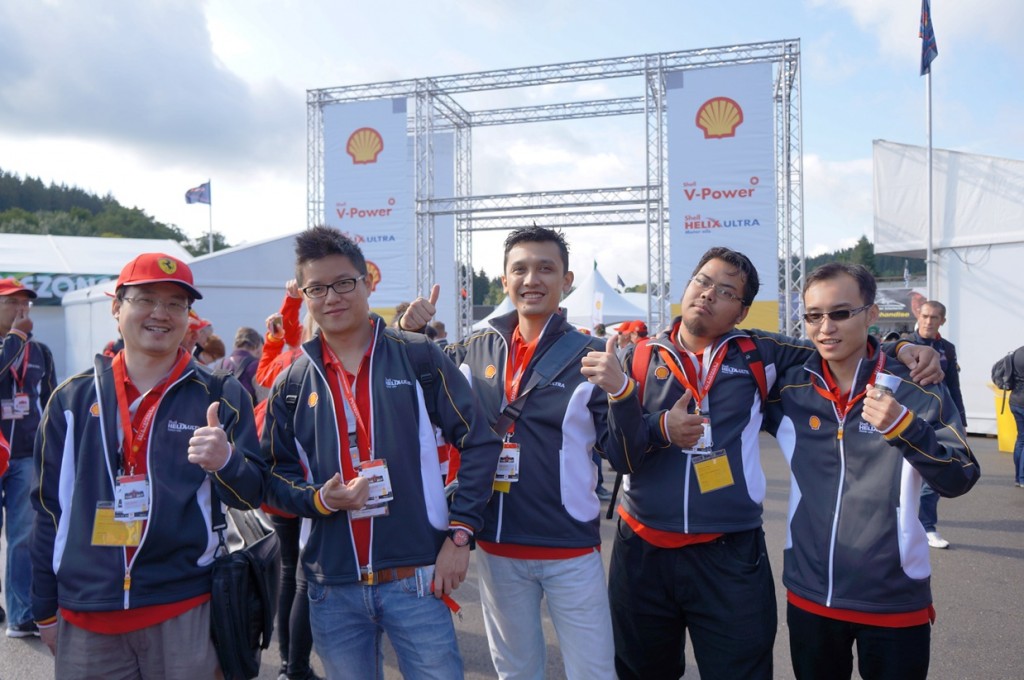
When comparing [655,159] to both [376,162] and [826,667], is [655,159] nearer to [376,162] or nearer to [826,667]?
[376,162]

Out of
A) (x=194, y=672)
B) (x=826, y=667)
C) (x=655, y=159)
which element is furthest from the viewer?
(x=655, y=159)

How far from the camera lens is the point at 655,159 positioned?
14.0 meters

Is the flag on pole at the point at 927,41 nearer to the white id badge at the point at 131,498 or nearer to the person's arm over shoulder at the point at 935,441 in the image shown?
the person's arm over shoulder at the point at 935,441

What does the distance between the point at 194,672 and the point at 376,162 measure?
46.4 ft

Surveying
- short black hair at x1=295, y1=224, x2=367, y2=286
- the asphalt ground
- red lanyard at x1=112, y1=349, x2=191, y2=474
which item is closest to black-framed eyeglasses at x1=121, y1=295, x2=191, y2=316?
red lanyard at x1=112, y1=349, x2=191, y2=474

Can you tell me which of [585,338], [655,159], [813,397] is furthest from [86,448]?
[655,159]

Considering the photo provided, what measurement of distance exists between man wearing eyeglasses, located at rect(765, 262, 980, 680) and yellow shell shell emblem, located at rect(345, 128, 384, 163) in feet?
45.8

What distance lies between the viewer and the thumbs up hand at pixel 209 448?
6.78 ft

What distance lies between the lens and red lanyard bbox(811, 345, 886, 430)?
2.45 meters

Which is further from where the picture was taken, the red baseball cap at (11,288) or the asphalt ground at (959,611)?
the red baseball cap at (11,288)

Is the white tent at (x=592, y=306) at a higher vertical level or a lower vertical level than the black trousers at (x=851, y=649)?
higher

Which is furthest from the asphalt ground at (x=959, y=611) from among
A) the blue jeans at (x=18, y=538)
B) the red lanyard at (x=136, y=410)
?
the red lanyard at (x=136, y=410)

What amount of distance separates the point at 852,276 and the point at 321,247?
1.94m

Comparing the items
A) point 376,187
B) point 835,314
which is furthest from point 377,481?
point 376,187
